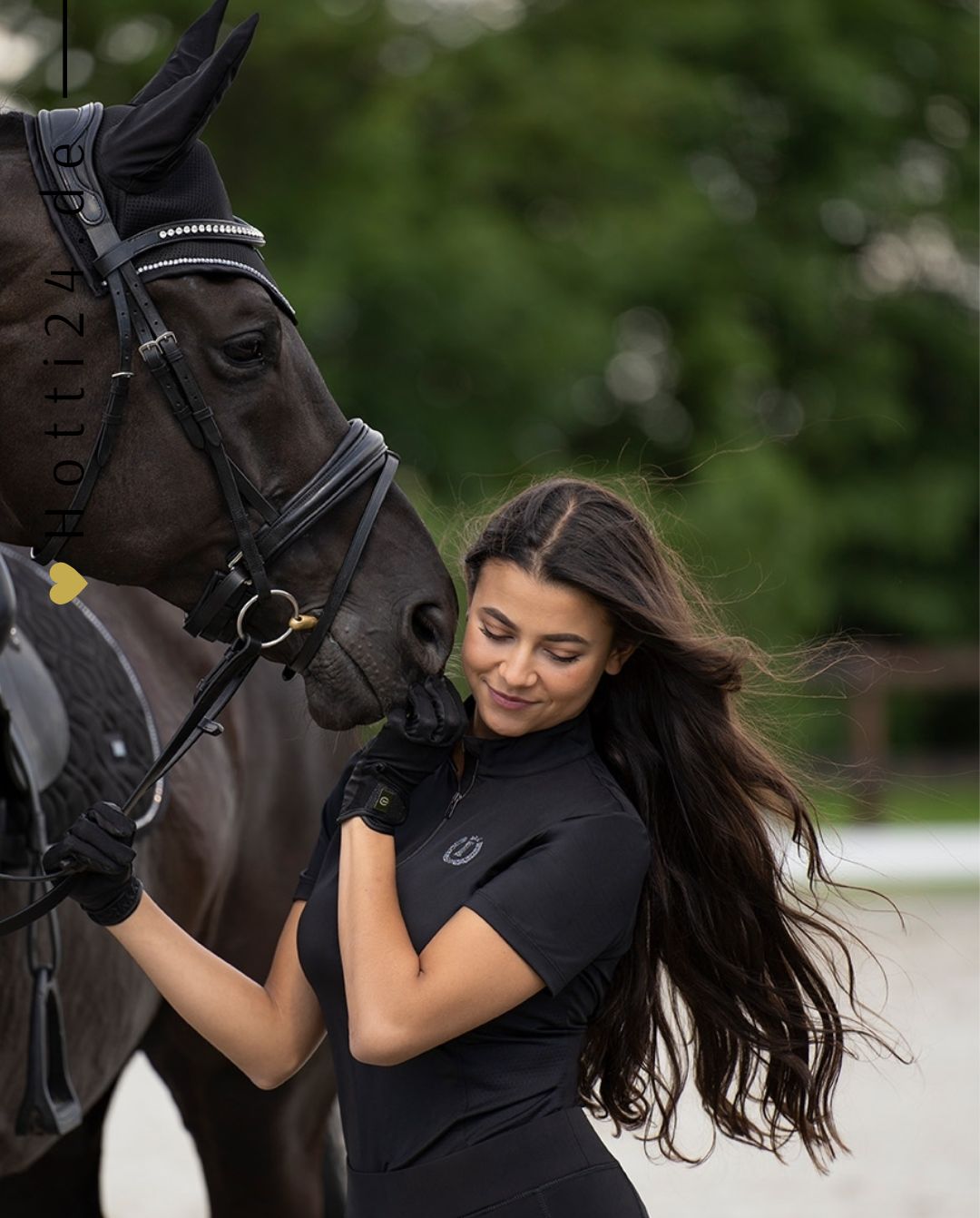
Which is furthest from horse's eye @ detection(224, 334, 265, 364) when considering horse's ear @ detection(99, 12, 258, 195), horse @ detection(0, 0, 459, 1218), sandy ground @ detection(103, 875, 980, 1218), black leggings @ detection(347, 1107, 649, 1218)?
sandy ground @ detection(103, 875, 980, 1218)

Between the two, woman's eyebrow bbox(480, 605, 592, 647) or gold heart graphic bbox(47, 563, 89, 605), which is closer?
woman's eyebrow bbox(480, 605, 592, 647)

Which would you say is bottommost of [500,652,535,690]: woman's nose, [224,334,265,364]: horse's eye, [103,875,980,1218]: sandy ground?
[103,875,980,1218]: sandy ground

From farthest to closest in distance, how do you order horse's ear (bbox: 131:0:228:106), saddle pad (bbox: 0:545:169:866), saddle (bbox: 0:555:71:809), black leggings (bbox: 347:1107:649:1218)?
saddle pad (bbox: 0:545:169:866)
saddle (bbox: 0:555:71:809)
horse's ear (bbox: 131:0:228:106)
black leggings (bbox: 347:1107:649:1218)

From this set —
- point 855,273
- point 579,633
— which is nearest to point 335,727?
point 579,633

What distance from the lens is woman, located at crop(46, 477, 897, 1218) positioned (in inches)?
83.4

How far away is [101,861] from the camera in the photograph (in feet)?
7.04

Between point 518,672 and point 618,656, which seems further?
point 618,656

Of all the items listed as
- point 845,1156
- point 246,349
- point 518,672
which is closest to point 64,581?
point 246,349

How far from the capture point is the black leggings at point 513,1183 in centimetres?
211

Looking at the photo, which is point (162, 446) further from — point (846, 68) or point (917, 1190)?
point (846, 68)

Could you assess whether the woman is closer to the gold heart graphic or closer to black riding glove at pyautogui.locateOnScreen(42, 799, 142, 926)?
black riding glove at pyautogui.locateOnScreen(42, 799, 142, 926)

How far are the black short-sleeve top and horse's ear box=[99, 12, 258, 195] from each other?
87 centimetres

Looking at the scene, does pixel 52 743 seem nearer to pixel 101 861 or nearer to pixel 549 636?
pixel 101 861

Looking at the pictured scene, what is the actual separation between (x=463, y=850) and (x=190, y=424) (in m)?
0.70
